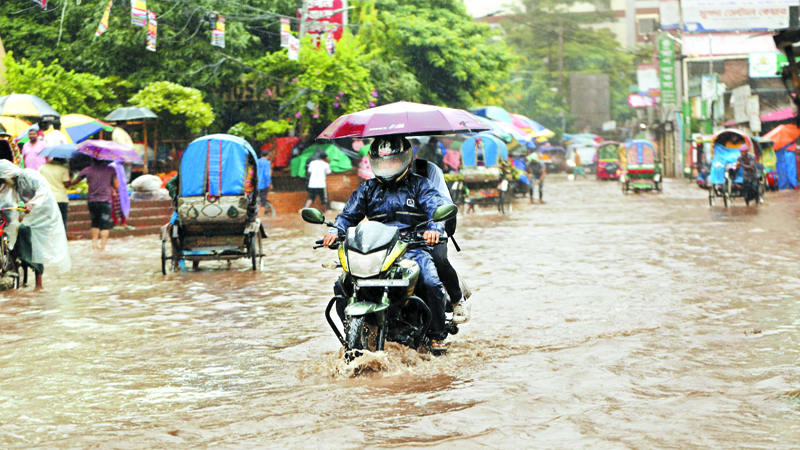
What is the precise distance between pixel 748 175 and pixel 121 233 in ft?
49.2

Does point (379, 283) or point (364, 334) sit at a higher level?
point (379, 283)

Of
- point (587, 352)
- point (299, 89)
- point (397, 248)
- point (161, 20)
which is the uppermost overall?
point (161, 20)

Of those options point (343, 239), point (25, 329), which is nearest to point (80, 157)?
point (25, 329)

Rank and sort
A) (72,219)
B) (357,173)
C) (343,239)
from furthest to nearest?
1. (357,173)
2. (72,219)
3. (343,239)

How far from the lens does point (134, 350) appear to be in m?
7.21

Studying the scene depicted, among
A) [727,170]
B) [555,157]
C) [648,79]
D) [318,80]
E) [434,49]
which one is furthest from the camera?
[555,157]

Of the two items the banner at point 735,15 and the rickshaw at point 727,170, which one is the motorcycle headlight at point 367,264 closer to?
the rickshaw at point 727,170

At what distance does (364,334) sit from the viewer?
19.6 ft

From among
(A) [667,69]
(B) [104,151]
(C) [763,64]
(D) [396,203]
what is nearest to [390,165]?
(D) [396,203]

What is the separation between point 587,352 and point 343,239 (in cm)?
196

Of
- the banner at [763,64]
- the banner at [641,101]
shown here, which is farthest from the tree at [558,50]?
the banner at [763,64]

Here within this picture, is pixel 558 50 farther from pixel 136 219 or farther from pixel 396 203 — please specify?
pixel 396 203

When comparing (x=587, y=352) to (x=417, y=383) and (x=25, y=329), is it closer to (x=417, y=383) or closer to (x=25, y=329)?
(x=417, y=383)

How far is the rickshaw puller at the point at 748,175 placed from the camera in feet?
75.7
